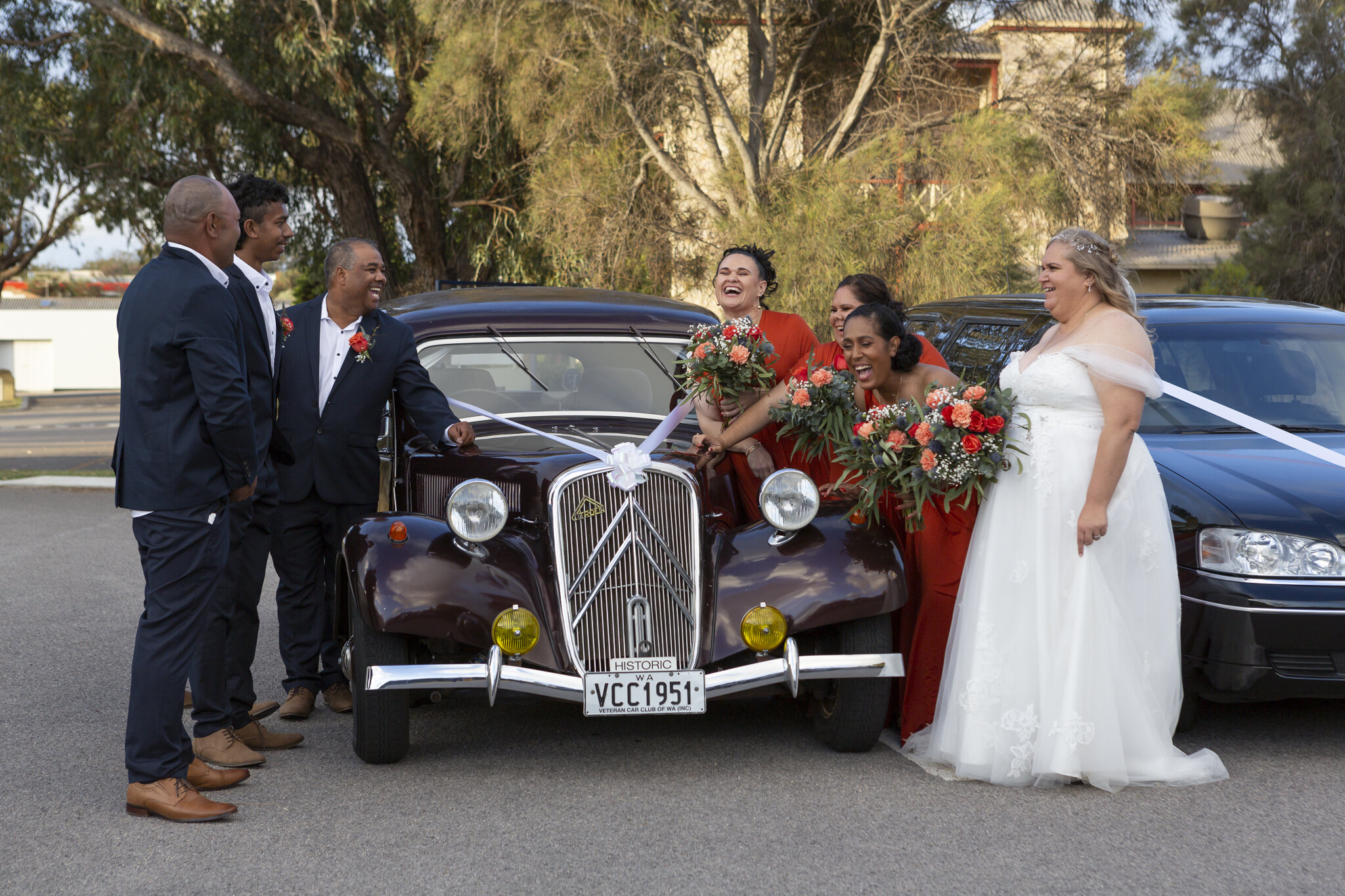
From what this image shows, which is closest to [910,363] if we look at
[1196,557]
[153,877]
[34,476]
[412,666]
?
[1196,557]

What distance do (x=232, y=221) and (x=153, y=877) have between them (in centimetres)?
223

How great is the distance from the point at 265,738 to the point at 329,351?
5.62 ft

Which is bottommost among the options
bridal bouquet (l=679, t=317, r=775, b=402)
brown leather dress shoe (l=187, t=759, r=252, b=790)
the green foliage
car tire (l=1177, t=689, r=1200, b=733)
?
brown leather dress shoe (l=187, t=759, r=252, b=790)

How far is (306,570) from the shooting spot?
5.50 m

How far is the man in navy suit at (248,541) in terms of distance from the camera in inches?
184

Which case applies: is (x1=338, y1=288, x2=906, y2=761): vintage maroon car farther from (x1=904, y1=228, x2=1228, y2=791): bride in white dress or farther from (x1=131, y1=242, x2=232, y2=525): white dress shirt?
(x1=131, y1=242, x2=232, y2=525): white dress shirt

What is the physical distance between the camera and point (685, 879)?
3.66m

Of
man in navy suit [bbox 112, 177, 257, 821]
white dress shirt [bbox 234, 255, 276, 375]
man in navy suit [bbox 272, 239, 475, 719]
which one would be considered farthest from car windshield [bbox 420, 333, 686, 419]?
man in navy suit [bbox 112, 177, 257, 821]

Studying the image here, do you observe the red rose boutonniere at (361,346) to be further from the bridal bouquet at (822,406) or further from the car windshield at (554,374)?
the bridal bouquet at (822,406)

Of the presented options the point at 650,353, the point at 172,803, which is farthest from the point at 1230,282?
the point at 172,803

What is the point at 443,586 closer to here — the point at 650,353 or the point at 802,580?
the point at 802,580

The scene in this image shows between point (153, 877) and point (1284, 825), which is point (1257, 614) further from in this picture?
point (153, 877)

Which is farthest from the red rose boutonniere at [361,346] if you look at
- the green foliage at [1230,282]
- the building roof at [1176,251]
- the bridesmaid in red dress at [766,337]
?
the building roof at [1176,251]

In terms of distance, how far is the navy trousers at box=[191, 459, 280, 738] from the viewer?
468cm
